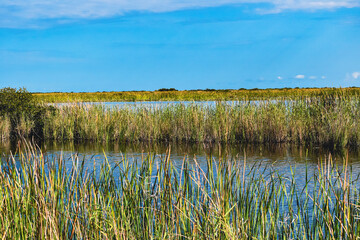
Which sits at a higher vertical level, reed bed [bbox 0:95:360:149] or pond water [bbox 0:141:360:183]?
reed bed [bbox 0:95:360:149]

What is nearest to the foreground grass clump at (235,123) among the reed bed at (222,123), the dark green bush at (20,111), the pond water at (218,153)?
the reed bed at (222,123)

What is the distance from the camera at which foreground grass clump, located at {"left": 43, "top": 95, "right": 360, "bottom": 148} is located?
14.5 meters

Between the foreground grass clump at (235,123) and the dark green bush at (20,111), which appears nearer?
the foreground grass clump at (235,123)

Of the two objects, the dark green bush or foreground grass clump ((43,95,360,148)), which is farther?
the dark green bush

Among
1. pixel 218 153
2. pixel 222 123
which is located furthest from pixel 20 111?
pixel 218 153

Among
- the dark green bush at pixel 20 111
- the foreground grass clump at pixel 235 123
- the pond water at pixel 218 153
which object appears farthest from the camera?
the dark green bush at pixel 20 111

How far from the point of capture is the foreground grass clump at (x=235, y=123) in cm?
1448

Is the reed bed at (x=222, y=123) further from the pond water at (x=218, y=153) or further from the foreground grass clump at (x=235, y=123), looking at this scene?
the pond water at (x=218, y=153)

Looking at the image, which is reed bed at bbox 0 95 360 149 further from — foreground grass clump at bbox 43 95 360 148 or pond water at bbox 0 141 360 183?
pond water at bbox 0 141 360 183

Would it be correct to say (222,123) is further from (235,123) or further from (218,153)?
(218,153)

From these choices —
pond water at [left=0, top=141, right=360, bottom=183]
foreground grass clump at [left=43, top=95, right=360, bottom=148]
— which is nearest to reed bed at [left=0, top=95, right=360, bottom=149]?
foreground grass clump at [left=43, top=95, right=360, bottom=148]

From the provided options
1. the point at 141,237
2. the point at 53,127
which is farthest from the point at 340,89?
the point at 141,237

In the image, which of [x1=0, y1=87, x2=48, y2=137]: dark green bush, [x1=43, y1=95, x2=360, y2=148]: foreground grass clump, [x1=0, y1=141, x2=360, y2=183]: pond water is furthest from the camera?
[x1=0, y1=87, x2=48, y2=137]: dark green bush

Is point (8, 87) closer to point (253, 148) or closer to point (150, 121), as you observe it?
point (150, 121)
